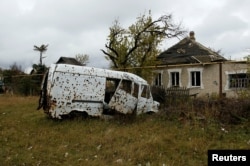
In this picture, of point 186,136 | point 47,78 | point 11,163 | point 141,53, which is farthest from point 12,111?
point 141,53

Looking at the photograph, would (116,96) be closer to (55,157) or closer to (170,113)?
(170,113)

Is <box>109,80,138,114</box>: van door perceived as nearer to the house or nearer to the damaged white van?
the damaged white van

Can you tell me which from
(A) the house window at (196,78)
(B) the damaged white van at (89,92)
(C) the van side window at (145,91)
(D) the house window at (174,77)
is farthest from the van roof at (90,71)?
(D) the house window at (174,77)

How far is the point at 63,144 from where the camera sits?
10211mm

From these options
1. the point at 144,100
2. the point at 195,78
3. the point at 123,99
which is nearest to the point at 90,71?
the point at 123,99

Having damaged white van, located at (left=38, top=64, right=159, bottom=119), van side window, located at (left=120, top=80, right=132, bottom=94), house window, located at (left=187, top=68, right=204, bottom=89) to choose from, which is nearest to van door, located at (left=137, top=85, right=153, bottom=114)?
damaged white van, located at (left=38, top=64, right=159, bottom=119)

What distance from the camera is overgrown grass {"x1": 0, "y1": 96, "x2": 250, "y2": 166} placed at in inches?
339

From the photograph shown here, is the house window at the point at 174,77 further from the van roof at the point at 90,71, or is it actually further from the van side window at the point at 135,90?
the van side window at the point at 135,90

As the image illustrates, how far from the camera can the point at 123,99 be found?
13516mm

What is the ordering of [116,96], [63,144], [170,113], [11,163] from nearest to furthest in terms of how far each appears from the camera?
1. [11,163]
2. [63,144]
3. [170,113]
4. [116,96]

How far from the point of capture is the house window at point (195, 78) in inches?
1097

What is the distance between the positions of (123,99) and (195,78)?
1635 cm

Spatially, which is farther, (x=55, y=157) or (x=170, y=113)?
(x=170, y=113)

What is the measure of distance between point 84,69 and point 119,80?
1538mm
